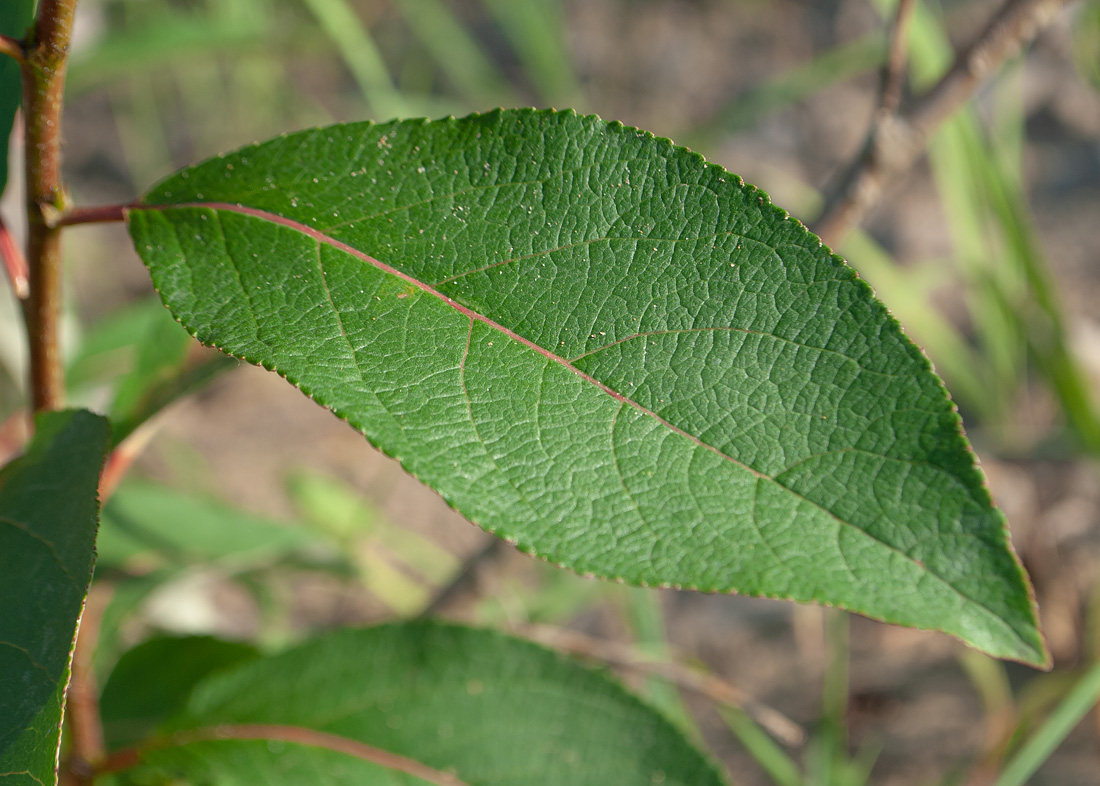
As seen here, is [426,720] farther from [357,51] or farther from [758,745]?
[357,51]

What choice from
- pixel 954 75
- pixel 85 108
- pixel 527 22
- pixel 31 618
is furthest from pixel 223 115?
pixel 31 618

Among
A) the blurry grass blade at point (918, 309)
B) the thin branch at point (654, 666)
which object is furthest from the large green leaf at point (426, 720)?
the blurry grass blade at point (918, 309)

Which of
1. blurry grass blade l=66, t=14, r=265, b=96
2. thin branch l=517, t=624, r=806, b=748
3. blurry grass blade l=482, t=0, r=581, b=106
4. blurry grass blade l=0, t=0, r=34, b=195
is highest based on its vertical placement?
blurry grass blade l=482, t=0, r=581, b=106

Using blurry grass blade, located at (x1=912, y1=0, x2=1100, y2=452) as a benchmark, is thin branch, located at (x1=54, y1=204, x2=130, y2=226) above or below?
below

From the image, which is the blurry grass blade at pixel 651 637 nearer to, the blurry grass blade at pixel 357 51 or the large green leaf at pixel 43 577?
the large green leaf at pixel 43 577

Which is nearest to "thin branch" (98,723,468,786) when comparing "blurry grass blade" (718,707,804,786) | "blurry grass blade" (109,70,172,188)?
"blurry grass blade" (718,707,804,786)

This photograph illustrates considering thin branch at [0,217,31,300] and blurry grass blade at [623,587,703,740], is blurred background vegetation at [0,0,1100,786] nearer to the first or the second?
blurry grass blade at [623,587,703,740]
